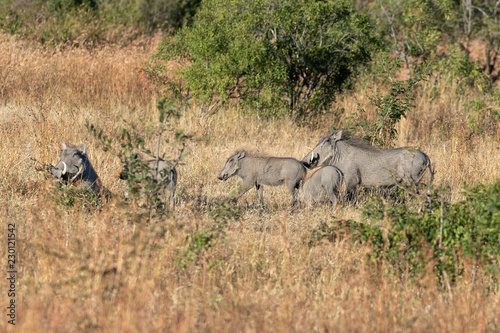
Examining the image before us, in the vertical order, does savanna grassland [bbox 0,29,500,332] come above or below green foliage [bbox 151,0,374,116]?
below

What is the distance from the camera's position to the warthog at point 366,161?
7203 mm

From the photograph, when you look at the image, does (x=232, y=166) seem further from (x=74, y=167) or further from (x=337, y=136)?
(x=74, y=167)

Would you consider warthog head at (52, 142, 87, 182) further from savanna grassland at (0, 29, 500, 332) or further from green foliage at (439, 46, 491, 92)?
green foliage at (439, 46, 491, 92)

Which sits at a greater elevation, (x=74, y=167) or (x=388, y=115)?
(x=388, y=115)

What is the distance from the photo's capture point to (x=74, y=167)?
19.8 feet

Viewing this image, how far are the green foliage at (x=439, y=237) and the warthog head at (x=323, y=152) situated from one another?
2.34m

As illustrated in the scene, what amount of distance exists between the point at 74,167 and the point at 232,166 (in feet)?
7.25

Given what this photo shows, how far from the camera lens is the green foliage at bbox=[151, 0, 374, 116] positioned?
34.4 feet

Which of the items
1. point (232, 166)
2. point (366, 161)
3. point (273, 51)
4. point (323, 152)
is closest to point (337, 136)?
point (323, 152)

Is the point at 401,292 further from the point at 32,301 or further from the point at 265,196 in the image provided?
the point at 265,196

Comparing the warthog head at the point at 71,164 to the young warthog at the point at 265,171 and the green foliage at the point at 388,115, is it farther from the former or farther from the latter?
the green foliage at the point at 388,115

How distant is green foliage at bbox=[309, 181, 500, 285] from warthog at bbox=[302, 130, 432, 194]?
190 cm

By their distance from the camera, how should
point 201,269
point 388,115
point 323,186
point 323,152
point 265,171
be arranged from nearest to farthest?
point 201,269 < point 323,186 < point 265,171 < point 323,152 < point 388,115

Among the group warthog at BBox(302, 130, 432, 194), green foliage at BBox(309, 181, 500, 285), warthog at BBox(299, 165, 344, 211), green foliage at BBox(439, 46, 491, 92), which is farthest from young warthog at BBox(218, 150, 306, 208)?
green foliage at BBox(439, 46, 491, 92)
